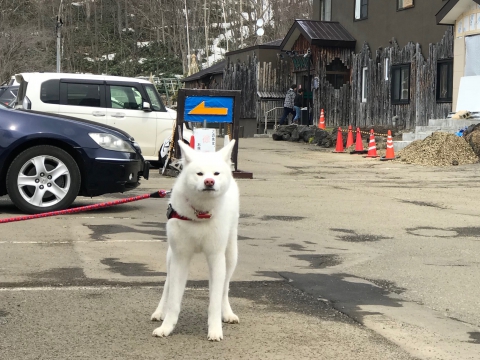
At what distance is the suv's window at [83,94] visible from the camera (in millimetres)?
17156

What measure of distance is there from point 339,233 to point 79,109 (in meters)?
8.66

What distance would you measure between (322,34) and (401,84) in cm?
533

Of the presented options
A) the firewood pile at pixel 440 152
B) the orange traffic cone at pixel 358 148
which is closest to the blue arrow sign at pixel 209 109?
the firewood pile at pixel 440 152

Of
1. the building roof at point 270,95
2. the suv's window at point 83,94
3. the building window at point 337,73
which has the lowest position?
the suv's window at point 83,94

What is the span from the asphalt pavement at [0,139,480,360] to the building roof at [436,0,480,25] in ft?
46.3

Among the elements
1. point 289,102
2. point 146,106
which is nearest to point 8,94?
point 146,106

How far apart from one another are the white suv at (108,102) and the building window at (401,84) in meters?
13.9

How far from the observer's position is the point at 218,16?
84188 mm

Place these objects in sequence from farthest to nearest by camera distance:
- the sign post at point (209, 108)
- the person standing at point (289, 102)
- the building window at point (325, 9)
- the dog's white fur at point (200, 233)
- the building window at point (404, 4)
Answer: the building window at point (325, 9) → the person standing at point (289, 102) → the building window at point (404, 4) → the sign post at point (209, 108) → the dog's white fur at point (200, 233)

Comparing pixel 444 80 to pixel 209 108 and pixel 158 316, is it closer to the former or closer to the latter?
pixel 209 108

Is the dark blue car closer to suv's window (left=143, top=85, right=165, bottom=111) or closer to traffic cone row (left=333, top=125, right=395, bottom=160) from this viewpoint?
suv's window (left=143, top=85, right=165, bottom=111)

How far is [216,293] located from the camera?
196 inches

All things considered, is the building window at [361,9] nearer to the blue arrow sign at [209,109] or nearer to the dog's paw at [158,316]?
the blue arrow sign at [209,109]

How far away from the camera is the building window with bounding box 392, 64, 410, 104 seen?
29672 mm
